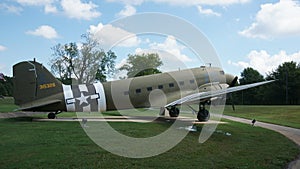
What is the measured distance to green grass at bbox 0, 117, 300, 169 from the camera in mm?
7691

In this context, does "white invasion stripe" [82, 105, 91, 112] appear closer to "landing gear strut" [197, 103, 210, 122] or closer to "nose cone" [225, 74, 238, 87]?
"landing gear strut" [197, 103, 210, 122]

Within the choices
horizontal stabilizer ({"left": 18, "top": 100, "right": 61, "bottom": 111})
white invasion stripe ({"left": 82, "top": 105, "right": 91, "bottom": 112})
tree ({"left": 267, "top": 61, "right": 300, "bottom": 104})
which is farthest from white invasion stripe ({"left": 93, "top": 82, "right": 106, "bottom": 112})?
tree ({"left": 267, "top": 61, "right": 300, "bottom": 104})

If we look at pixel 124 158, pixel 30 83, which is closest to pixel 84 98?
pixel 30 83

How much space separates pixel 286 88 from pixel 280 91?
8.67 ft

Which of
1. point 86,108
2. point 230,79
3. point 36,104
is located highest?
point 230,79

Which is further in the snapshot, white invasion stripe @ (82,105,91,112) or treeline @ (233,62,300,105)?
treeline @ (233,62,300,105)

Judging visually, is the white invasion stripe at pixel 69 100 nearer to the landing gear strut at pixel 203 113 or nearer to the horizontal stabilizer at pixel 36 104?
the horizontal stabilizer at pixel 36 104

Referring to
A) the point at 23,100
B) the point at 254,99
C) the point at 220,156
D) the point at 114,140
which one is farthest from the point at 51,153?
the point at 254,99

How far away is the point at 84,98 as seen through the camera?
61.0 feet

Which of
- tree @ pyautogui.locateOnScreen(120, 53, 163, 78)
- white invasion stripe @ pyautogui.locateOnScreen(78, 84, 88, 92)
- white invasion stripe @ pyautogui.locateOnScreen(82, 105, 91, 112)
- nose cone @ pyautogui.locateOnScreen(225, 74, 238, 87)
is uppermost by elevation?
tree @ pyautogui.locateOnScreen(120, 53, 163, 78)

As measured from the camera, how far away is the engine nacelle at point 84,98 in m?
18.1

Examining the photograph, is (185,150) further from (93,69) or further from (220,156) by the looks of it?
(93,69)

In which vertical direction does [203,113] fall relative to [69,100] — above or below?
below

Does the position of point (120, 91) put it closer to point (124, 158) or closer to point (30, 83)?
point (30, 83)
